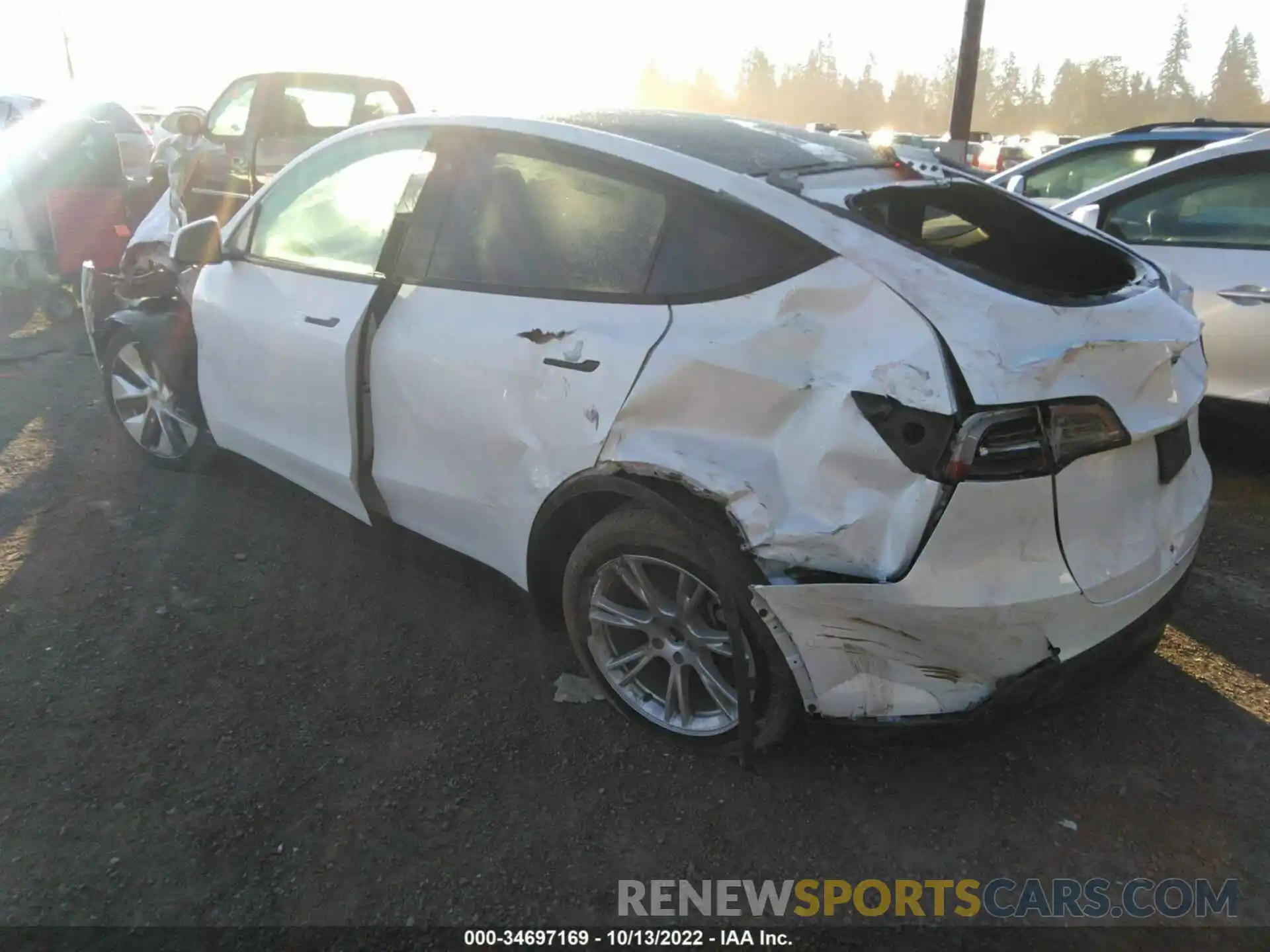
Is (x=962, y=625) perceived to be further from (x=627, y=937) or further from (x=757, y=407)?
(x=627, y=937)

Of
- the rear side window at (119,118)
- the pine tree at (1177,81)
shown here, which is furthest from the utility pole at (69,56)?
the pine tree at (1177,81)

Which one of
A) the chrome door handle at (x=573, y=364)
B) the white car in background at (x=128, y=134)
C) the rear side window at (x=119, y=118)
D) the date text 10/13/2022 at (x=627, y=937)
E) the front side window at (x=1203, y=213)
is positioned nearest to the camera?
the date text 10/13/2022 at (x=627, y=937)

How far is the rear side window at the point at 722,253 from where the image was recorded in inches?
90.2

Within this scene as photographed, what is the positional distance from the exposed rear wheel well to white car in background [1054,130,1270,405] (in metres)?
2.90

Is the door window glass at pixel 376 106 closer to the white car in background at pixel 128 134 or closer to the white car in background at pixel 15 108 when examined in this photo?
the white car in background at pixel 15 108

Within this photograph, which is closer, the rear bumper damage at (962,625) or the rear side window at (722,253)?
the rear bumper damage at (962,625)

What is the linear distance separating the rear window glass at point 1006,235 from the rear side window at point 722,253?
34 centimetres

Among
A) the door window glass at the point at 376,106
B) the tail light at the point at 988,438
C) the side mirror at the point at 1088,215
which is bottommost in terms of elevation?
the tail light at the point at 988,438

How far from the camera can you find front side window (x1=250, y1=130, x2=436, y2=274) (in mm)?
3211

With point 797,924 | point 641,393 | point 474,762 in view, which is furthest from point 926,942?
point 641,393

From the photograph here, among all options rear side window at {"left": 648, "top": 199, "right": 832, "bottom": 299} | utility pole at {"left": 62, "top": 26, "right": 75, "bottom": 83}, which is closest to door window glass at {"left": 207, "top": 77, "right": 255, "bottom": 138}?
rear side window at {"left": 648, "top": 199, "right": 832, "bottom": 299}

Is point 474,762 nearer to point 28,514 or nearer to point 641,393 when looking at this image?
point 641,393

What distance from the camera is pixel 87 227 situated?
7977mm

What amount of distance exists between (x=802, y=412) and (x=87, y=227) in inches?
315
